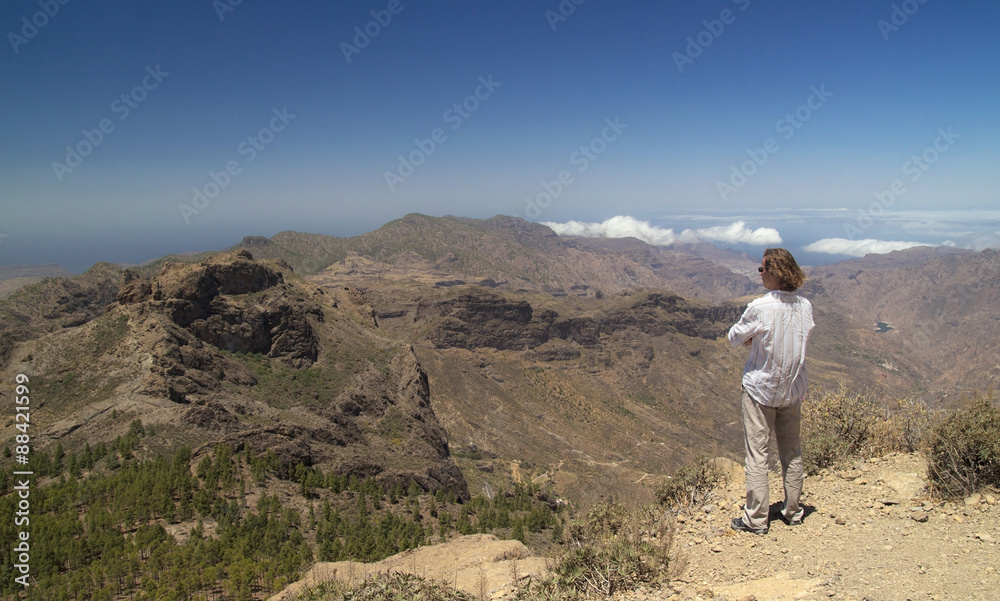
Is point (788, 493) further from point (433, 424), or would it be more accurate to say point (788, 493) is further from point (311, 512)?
point (433, 424)

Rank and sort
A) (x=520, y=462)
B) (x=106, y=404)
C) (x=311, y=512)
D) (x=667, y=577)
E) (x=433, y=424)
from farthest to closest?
1. (x=520, y=462)
2. (x=433, y=424)
3. (x=106, y=404)
4. (x=311, y=512)
5. (x=667, y=577)

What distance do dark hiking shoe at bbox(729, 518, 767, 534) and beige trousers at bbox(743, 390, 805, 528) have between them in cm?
7

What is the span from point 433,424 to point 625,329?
320 ft

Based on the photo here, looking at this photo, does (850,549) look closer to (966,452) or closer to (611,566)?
(966,452)

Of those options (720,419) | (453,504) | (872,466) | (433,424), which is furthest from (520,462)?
(720,419)

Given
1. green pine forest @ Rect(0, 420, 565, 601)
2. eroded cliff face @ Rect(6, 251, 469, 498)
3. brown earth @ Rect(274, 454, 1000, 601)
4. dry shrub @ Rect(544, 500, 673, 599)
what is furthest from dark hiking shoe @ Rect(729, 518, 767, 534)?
eroded cliff face @ Rect(6, 251, 469, 498)

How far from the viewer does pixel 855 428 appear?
9.41 metres

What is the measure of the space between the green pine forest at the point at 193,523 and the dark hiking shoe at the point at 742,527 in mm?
9526

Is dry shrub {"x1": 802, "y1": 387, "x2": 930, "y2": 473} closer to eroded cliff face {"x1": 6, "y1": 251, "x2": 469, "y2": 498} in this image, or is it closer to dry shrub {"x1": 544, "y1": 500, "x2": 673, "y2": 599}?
dry shrub {"x1": 544, "y1": 500, "x2": 673, "y2": 599}

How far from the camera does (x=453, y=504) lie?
30.2 metres

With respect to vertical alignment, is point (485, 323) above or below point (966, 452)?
above

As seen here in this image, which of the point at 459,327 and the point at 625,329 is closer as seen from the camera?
the point at 459,327

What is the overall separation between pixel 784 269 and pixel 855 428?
4.88m

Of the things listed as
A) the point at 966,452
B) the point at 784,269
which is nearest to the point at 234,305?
the point at 784,269
